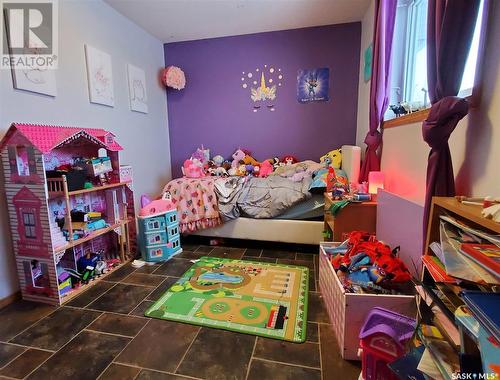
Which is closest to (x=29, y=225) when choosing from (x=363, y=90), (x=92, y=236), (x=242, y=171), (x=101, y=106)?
(x=92, y=236)

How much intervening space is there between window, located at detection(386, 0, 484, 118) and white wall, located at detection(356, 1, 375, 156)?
552 mm

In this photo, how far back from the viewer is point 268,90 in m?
3.43

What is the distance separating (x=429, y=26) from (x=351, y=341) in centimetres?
154

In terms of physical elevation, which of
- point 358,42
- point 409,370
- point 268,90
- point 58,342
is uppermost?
point 358,42

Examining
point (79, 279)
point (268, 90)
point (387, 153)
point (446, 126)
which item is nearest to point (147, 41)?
point (268, 90)

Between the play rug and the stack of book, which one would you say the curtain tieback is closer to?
the play rug

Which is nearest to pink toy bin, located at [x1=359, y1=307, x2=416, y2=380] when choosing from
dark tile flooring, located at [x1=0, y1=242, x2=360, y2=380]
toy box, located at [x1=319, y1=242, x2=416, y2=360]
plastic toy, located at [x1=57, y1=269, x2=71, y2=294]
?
toy box, located at [x1=319, y1=242, x2=416, y2=360]

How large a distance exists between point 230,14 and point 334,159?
2.01 metres

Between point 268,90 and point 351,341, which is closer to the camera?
point 351,341

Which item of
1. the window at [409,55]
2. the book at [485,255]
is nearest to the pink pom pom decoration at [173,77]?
the window at [409,55]

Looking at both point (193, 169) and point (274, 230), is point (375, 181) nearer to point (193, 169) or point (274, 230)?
point (274, 230)

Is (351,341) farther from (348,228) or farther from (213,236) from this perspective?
(213,236)

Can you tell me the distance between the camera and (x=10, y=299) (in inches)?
70.0

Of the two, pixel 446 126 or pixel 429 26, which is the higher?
pixel 429 26
